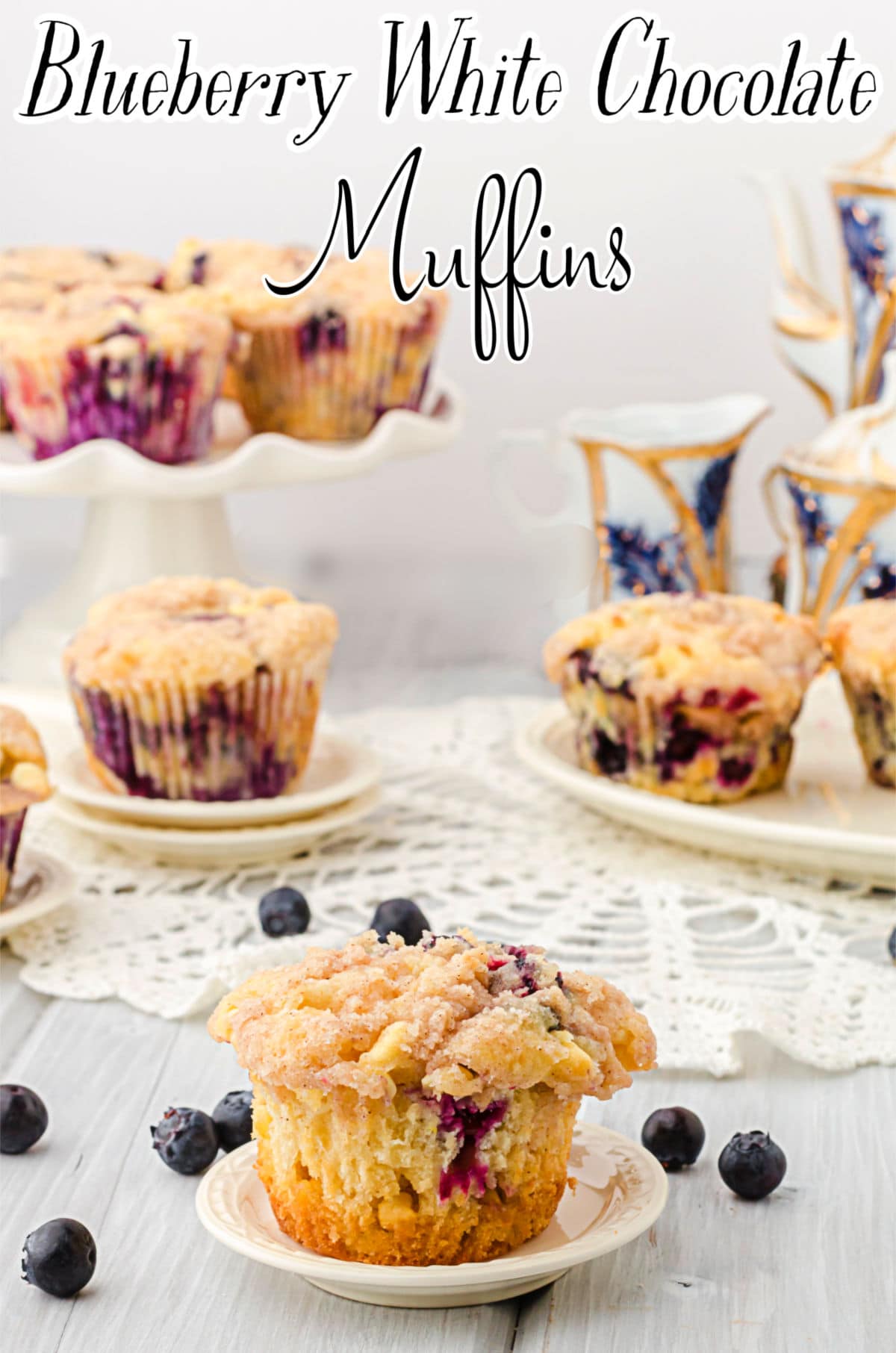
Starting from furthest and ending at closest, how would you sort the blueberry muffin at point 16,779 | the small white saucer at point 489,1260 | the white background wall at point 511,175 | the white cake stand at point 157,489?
the white background wall at point 511,175
the white cake stand at point 157,489
the blueberry muffin at point 16,779
the small white saucer at point 489,1260

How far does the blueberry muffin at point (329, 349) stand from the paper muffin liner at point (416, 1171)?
137 cm

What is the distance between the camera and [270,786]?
178cm

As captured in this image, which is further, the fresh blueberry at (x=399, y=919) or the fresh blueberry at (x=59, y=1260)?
the fresh blueberry at (x=399, y=919)

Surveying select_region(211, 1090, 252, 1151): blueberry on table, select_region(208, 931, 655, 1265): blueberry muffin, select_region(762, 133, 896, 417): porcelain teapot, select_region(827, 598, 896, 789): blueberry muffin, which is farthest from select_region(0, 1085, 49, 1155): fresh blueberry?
select_region(762, 133, 896, 417): porcelain teapot

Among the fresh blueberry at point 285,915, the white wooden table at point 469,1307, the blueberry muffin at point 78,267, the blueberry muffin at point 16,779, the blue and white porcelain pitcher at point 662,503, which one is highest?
the blueberry muffin at point 78,267

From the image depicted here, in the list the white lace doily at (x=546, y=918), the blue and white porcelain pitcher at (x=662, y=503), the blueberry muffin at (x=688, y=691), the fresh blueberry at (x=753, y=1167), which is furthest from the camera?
the blue and white porcelain pitcher at (x=662, y=503)

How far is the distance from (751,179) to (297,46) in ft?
3.15

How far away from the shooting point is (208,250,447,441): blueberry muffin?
2205 mm

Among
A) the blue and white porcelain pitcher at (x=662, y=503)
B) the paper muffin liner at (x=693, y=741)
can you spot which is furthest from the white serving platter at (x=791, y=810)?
the blue and white porcelain pitcher at (x=662, y=503)

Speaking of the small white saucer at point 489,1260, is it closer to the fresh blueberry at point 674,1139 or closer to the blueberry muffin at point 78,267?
the fresh blueberry at point 674,1139

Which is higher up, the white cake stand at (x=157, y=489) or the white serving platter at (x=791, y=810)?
the white cake stand at (x=157, y=489)

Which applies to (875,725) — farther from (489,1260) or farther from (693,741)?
(489,1260)

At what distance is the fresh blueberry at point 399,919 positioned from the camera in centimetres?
150

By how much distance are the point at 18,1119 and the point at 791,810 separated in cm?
87
